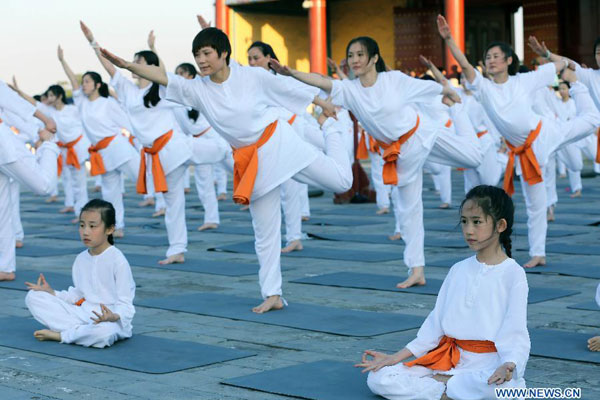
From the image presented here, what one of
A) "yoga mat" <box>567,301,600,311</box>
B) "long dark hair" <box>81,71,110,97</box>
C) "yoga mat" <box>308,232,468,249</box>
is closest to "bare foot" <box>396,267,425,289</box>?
"yoga mat" <box>567,301,600,311</box>

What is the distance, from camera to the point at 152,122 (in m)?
9.27

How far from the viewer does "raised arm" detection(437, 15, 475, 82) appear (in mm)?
6902

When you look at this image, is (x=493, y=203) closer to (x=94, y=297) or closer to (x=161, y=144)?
(x=94, y=297)

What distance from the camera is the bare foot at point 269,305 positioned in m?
6.43

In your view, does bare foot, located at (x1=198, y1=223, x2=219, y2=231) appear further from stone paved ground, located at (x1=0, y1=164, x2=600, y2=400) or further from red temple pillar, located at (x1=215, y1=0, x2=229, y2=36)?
red temple pillar, located at (x1=215, y1=0, x2=229, y2=36)

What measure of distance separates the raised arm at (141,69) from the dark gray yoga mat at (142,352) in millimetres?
1539

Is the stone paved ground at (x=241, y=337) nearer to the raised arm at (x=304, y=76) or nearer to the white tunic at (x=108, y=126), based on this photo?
the raised arm at (x=304, y=76)

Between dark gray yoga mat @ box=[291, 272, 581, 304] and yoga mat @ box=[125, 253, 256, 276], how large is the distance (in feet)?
2.29

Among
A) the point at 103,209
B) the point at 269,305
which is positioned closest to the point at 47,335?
the point at 103,209

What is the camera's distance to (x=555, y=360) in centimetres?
492

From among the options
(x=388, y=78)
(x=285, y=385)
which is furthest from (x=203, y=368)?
(x=388, y=78)

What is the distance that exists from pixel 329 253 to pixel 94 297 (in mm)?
3994

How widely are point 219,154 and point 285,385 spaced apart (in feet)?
20.7

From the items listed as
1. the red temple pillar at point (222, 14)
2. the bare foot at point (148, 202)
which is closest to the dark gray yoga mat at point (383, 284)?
the bare foot at point (148, 202)
